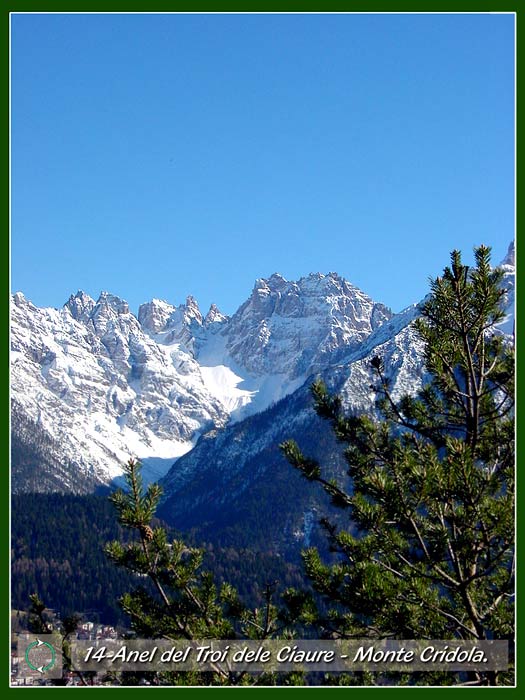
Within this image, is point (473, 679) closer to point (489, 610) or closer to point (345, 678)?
point (489, 610)

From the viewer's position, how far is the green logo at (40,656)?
27.1 ft

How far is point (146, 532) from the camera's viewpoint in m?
8.32

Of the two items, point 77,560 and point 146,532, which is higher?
point 77,560

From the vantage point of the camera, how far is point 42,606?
29.2 feet

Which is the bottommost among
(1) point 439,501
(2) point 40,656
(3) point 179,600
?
(2) point 40,656

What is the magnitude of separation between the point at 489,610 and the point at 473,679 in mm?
788
